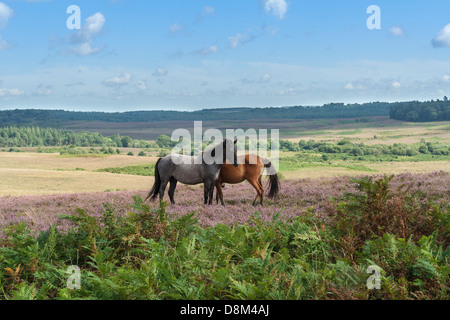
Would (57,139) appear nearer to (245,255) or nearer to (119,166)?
(119,166)

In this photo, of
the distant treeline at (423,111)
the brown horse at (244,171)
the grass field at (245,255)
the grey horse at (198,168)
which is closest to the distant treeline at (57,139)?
the distant treeline at (423,111)

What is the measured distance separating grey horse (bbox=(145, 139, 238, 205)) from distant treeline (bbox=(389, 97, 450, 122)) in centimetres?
15447

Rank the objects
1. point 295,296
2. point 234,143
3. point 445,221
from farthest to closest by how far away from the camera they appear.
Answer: point 234,143 < point 445,221 < point 295,296

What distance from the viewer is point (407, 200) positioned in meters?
5.33

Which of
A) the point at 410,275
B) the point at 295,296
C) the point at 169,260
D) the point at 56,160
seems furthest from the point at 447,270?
the point at 56,160

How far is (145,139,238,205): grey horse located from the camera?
41.9 feet

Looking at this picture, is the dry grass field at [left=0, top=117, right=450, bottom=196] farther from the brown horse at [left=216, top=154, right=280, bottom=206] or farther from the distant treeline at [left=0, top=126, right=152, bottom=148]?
the distant treeline at [left=0, top=126, right=152, bottom=148]

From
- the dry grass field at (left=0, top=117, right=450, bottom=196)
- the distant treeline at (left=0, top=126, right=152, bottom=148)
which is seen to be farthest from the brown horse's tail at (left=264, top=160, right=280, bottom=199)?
the distant treeline at (left=0, top=126, right=152, bottom=148)

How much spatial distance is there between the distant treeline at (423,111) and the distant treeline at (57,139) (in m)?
104

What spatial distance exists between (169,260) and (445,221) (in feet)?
11.2

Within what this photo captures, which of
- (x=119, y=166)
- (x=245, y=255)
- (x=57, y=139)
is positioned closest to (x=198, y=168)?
(x=245, y=255)

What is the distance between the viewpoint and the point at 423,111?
14925 centimetres

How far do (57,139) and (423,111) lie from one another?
482ft
